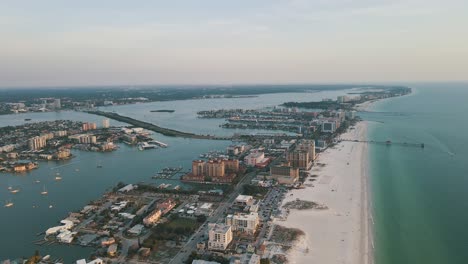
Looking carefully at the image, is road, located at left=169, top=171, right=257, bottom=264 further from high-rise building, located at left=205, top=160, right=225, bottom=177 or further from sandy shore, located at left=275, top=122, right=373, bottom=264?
sandy shore, located at left=275, top=122, right=373, bottom=264

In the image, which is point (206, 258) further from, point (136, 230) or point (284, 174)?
point (284, 174)

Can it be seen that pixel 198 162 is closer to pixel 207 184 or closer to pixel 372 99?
pixel 207 184

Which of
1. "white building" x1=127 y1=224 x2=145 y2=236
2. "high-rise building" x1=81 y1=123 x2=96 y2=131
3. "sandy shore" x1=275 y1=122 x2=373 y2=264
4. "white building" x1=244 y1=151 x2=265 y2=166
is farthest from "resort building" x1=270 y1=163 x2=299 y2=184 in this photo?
"high-rise building" x1=81 y1=123 x2=96 y2=131

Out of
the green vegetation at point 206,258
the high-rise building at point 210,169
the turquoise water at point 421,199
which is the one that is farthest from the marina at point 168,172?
the turquoise water at point 421,199

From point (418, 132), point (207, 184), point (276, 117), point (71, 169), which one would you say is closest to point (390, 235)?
point (207, 184)

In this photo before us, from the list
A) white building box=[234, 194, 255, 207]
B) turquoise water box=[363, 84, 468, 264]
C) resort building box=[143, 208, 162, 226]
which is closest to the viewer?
turquoise water box=[363, 84, 468, 264]

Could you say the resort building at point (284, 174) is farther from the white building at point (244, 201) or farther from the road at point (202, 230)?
the white building at point (244, 201)
